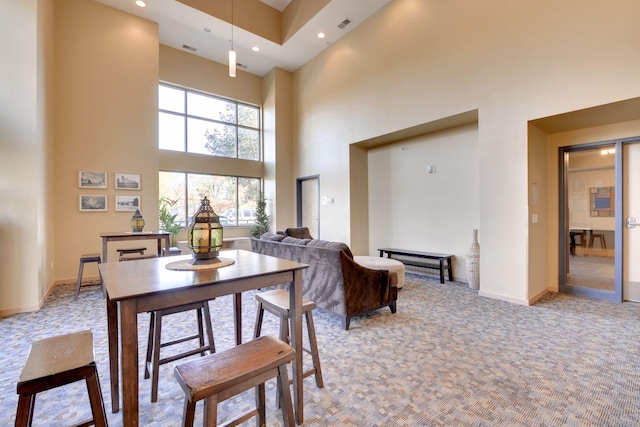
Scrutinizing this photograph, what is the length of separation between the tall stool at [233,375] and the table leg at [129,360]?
0.72 ft

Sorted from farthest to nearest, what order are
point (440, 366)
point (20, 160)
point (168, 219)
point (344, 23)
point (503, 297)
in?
point (168, 219)
point (344, 23)
point (503, 297)
point (20, 160)
point (440, 366)

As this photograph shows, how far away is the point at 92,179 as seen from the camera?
16.9ft

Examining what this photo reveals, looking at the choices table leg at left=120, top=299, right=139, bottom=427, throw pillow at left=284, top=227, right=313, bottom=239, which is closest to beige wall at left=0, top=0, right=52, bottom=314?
throw pillow at left=284, top=227, right=313, bottom=239

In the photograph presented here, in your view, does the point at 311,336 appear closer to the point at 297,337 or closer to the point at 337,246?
the point at 297,337

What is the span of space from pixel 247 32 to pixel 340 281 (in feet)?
18.9

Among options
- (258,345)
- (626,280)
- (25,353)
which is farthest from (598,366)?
(25,353)

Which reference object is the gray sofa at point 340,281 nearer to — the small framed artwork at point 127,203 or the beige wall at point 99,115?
the small framed artwork at point 127,203

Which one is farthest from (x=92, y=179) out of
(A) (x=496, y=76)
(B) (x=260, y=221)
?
(A) (x=496, y=76)

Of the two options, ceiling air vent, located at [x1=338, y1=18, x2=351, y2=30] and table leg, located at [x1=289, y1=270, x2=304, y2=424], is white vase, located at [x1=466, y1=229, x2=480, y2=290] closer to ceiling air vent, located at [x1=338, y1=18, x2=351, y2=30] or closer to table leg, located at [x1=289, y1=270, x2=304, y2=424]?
table leg, located at [x1=289, y1=270, x2=304, y2=424]

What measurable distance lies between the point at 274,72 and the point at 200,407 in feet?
24.9

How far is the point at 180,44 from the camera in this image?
6637 mm

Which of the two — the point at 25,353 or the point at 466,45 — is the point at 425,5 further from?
the point at 25,353

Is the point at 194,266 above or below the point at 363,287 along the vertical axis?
above

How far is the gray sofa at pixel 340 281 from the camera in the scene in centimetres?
300
